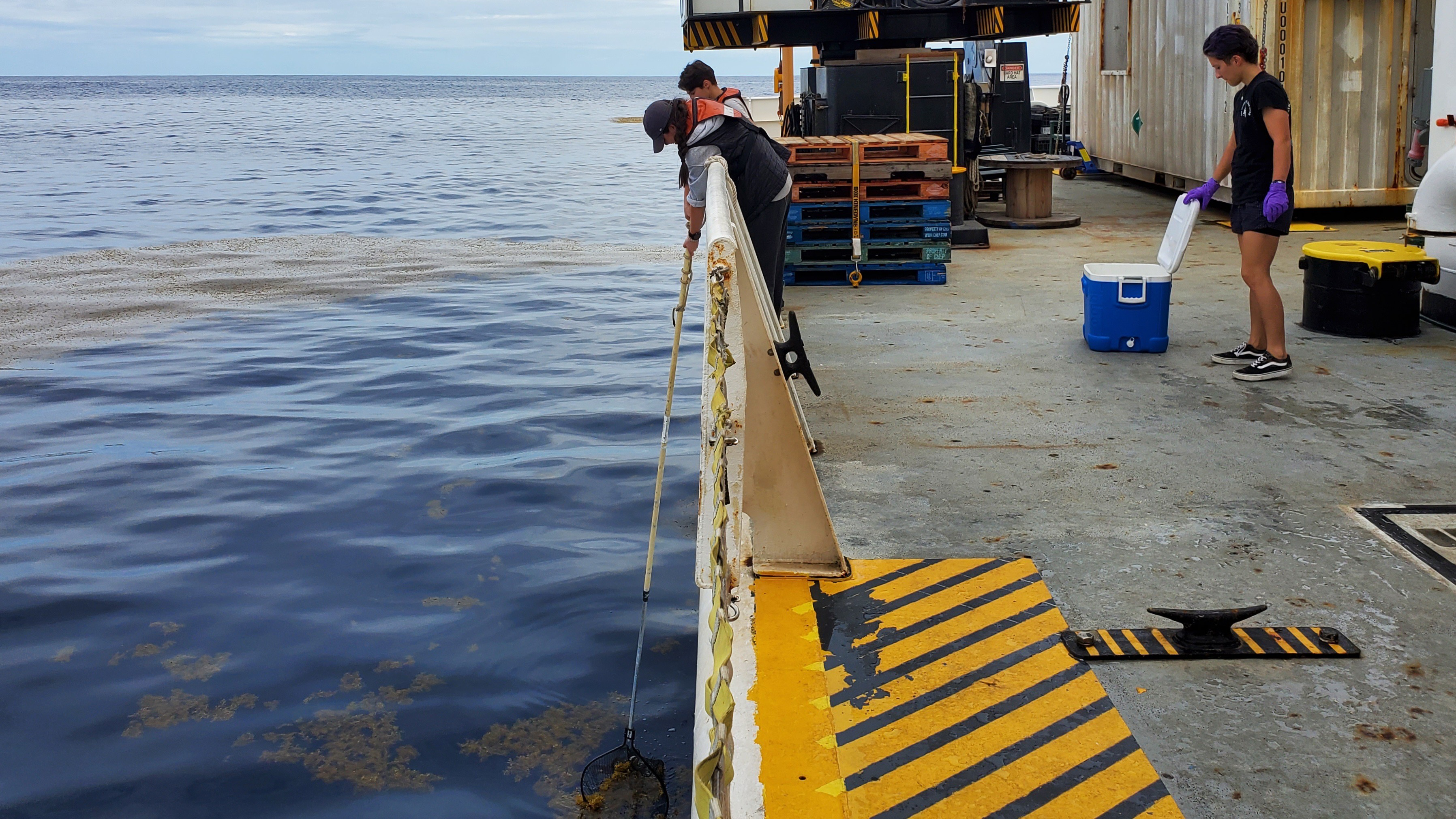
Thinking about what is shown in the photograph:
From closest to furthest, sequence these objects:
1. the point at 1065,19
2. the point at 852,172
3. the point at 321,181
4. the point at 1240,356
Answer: the point at 1240,356
the point at 852,172
the point at 1065,19
the point at 321,181

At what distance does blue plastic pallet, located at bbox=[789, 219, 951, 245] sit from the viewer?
1010 centimetres

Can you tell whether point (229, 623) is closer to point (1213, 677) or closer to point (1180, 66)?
point (1213, 677)

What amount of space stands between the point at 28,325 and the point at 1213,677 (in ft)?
36.6

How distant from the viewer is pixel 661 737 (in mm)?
3967

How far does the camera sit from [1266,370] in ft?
21.5

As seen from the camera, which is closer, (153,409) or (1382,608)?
(1382,608)

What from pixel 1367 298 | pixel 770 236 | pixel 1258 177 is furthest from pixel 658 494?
pixel 1367 298

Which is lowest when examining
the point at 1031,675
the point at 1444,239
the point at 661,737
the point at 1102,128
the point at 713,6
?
the point at 661,737

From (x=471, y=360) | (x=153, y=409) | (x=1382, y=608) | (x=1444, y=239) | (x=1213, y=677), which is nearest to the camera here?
(x=1213, y=677)

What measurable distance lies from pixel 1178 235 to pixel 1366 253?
1.31 meters

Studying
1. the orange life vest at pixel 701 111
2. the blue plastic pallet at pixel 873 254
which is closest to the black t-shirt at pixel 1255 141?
the orange life vest at pixel 701 111

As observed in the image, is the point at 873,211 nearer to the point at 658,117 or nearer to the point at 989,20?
the point at 658,117

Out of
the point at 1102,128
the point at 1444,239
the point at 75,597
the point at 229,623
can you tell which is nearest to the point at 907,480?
the point at 229,623

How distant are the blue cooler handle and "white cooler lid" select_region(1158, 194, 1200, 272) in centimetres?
16
